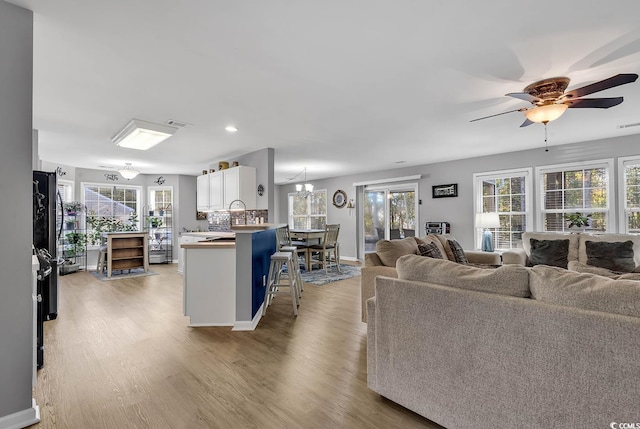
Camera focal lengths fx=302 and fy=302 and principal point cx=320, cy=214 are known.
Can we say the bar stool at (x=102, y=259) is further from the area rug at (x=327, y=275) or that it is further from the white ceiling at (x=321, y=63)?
the area rug at (x=327, y=275)

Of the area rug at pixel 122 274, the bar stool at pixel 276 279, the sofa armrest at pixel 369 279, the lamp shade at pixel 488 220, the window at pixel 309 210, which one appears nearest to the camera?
the sofa armrest at pixel 369 279

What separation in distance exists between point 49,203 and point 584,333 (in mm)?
4670

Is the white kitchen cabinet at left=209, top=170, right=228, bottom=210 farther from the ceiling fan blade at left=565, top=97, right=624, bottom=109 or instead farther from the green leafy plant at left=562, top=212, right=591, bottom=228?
the green leafy plant at left=562, top=212, right=591, bottom=228

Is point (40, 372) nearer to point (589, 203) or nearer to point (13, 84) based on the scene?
point (13, 84)

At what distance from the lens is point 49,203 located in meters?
3.38

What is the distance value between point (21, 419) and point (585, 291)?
2.98 metres

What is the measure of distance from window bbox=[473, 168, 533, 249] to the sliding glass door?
1.47 metres

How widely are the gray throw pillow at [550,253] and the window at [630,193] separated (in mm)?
1161

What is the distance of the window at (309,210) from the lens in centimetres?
932

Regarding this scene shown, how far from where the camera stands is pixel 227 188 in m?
5.59

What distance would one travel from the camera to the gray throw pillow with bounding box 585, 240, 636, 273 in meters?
3.80

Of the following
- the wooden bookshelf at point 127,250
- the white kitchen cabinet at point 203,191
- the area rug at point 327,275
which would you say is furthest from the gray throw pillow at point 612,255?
the wooden bookshelf at point 127,250

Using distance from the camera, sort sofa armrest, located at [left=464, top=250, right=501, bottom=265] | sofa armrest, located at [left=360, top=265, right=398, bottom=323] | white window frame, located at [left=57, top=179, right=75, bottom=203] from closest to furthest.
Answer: sofa armrest, located at [left=360, top=265, right=398, bottom=323] → sofa armrest, located at [left=464, top=250, right=501, bottom=265] → white window frame, located at [left=57, top=179, right=75, bottom=203]

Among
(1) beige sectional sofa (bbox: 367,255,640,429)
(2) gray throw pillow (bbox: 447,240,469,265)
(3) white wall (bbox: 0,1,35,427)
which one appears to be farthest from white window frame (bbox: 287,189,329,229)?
(3) white wall (bbox: 0,1,35,427)
